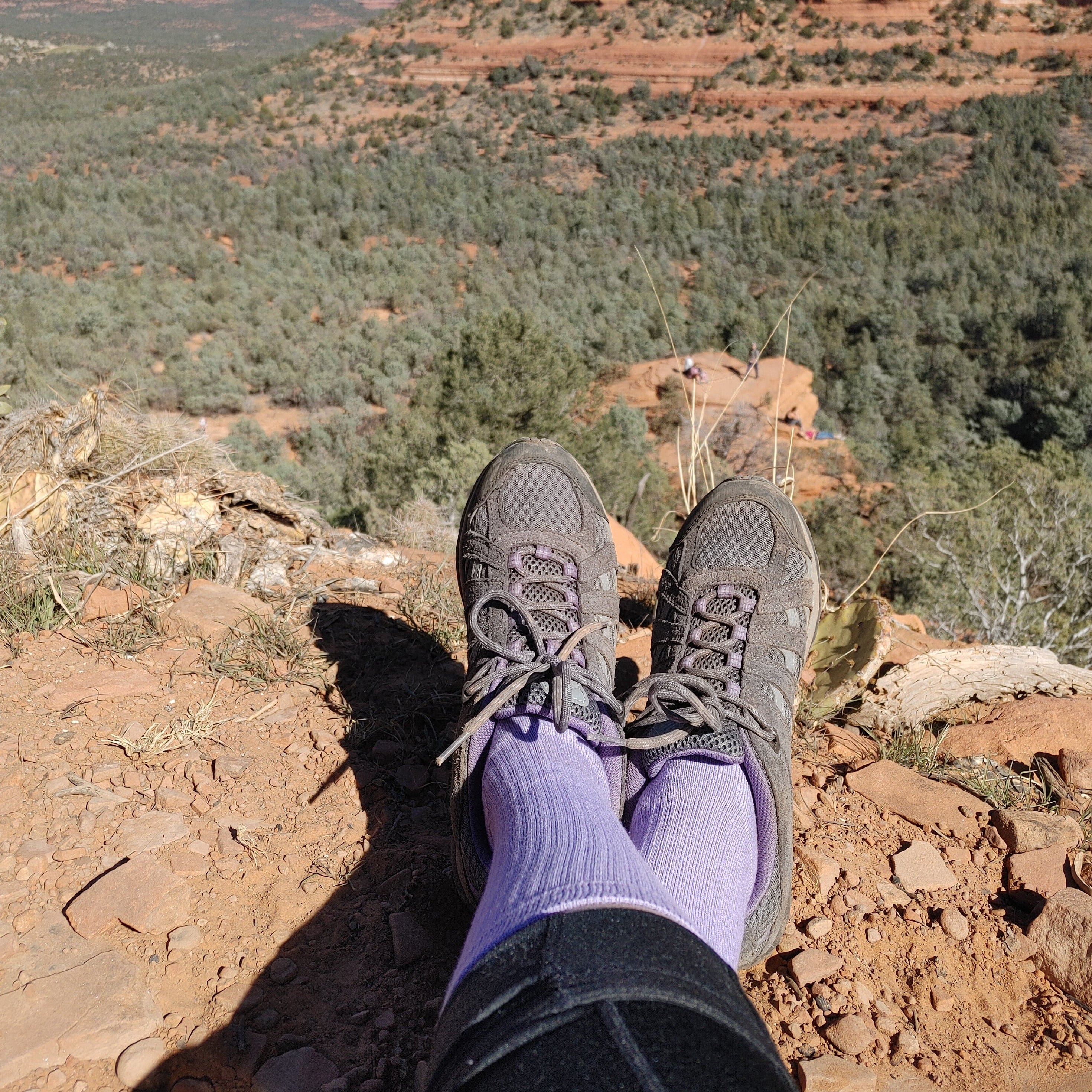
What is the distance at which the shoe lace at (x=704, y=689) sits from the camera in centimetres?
142

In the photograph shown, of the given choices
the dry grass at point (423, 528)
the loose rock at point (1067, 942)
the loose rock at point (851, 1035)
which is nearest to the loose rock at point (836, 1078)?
the loose rock at point (851, 1035)

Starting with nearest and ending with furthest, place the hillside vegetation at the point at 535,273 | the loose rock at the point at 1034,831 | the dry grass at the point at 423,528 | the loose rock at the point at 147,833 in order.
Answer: the loose rock at the point at 147,833, the loose rock at the point at 1034,831, the dry grass at the point at 423,528, the hillside vegetation at the point at 535,273

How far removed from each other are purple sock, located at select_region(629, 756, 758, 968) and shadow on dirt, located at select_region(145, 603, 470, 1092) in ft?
1.11

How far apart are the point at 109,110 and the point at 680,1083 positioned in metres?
30.5

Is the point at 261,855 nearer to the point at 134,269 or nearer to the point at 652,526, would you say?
the point at 652,526

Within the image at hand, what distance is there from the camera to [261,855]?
51.1 inches

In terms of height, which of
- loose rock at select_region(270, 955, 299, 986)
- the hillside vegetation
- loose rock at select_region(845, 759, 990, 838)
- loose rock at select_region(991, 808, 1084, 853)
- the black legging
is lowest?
the hillside vegetation

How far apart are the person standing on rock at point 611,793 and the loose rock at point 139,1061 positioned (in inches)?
15.2

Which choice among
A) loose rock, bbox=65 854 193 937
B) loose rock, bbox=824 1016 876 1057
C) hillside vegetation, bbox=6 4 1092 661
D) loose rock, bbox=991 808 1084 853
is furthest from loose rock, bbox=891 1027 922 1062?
hillside vegetation, bbox=6 4 1092 661

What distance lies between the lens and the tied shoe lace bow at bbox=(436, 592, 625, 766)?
1345 mm

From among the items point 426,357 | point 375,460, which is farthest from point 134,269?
point 375,460

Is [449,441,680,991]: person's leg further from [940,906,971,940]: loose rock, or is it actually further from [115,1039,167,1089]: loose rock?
[940,906,971,940]: loose rock

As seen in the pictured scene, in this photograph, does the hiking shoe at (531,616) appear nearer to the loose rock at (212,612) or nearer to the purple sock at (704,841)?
the purple sock at (704,841)

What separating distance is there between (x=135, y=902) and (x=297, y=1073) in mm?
357
